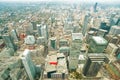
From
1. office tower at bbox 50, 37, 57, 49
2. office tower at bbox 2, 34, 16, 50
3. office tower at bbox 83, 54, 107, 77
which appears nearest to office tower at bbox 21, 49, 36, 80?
office tower at bbox 50, 37, 57, 49

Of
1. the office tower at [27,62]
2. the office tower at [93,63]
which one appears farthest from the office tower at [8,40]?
the office tower at [93,63]

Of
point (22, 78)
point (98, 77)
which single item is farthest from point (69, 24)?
point (22, 78)

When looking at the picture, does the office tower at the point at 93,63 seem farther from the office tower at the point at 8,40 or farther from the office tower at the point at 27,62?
the office tower at the point at 8,40

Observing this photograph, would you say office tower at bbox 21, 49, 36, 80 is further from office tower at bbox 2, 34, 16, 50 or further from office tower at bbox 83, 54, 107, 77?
office tower at bbox 2, 34, 16, 50

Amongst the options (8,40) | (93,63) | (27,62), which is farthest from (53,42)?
(93,63)

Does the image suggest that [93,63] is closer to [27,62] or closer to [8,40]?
[27,62]

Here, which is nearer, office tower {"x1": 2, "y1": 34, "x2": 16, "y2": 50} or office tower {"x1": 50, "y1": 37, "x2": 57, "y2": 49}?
office tower {"x1": 2, "y1": 34, "x2": 16, "y2": 50}

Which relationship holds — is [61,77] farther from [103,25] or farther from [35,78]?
[103,25]

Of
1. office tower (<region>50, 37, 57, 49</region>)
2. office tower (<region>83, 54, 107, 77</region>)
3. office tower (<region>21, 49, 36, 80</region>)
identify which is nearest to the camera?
office tower (<region>21, 49, 36, 80</region>)

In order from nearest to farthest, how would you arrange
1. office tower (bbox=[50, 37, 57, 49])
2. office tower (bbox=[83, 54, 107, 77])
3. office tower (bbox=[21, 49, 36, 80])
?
office tower (bbox=[21, 49, 36, 80]), office tower (bbox=[83, 54, 107, 77]), office tower (bbox=[50, 37, 57, 49])
